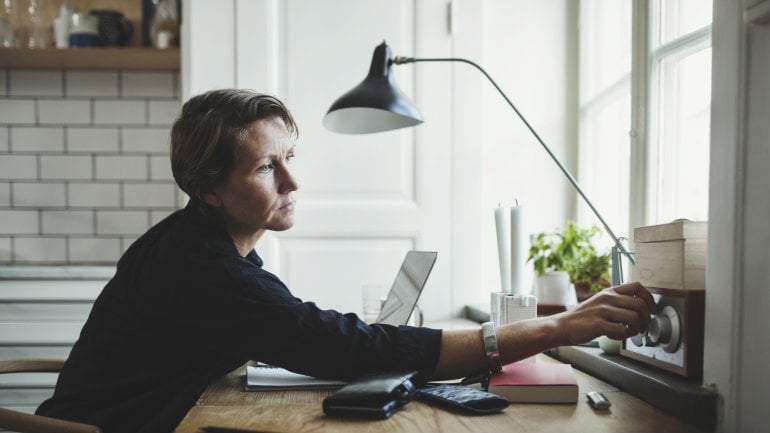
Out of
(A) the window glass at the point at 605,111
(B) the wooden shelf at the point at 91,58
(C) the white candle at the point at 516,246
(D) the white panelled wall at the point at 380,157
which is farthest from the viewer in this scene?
(B) the wooden shelf at the point at 91,58

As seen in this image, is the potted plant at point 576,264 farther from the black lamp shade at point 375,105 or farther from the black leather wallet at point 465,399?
the black leather wallet at point 465,399

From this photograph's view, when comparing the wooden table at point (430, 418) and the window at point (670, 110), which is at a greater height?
the window at point (670, 110)

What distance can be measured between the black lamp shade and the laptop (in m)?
0.44

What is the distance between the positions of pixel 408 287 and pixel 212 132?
0.56 m

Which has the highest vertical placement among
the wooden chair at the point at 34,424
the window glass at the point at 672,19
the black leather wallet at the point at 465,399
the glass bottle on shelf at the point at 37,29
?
the glass bottle on shelf at the point at 37,29

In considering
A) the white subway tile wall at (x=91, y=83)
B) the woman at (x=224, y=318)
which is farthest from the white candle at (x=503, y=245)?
the white subway tile wall at (x=91, y=83)

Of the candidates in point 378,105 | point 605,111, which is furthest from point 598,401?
point 605,111

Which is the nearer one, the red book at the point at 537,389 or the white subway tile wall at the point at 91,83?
the red book at the point at 537,389

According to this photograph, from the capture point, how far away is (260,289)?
123 cm

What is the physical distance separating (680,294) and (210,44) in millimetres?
1951

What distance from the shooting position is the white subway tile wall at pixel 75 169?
3.05 meters

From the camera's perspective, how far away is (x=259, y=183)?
1.45m

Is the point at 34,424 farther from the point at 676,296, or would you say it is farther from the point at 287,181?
the point at 676,296

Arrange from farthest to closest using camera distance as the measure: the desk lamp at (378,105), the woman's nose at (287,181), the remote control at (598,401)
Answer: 1. the desk lamp at (378,105)
2. the woman's nose at (287,181)
3. the remote control at (598,401)
